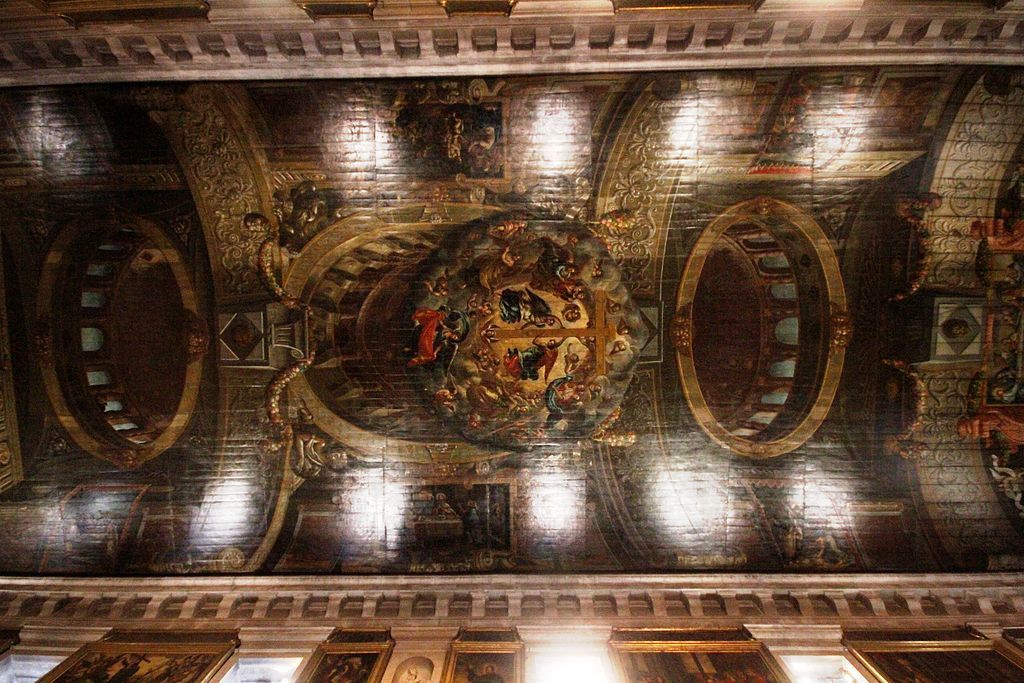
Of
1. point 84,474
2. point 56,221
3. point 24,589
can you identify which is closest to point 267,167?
point 56,221

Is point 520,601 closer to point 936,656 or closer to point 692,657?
point 692,657

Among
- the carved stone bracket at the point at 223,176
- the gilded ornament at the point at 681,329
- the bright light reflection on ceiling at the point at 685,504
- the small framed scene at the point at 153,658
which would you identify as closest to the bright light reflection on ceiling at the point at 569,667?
the bright light reflection on ceiling at the point at 685,504

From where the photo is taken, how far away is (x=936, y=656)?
7.35 m

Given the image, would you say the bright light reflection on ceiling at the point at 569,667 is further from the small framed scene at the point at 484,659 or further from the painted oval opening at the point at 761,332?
the painted oval opening at the point at 761,332

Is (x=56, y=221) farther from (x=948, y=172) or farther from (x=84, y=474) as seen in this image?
(x=948, y=172)

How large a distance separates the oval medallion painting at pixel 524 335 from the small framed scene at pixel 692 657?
2.93 meters

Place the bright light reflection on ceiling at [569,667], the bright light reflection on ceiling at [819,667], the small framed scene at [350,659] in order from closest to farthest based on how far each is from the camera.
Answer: the small framed scene at [350,659], the bright light reflection on ceiling at [569,667], the bright light reflection on ceiling at [819,667]

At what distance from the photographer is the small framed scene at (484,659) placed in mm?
7090

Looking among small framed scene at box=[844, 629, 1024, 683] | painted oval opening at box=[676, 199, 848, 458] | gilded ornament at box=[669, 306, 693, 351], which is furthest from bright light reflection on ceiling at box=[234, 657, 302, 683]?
small framed scene at box=[844, 629, 1024, 683]

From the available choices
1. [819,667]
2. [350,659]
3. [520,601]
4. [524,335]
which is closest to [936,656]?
[819,667]

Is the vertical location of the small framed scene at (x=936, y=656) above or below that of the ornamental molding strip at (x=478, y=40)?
below

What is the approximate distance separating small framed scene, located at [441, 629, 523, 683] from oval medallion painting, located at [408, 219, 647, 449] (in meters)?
2.68

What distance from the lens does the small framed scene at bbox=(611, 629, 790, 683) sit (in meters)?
7.05

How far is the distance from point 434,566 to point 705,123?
24.9 ft
